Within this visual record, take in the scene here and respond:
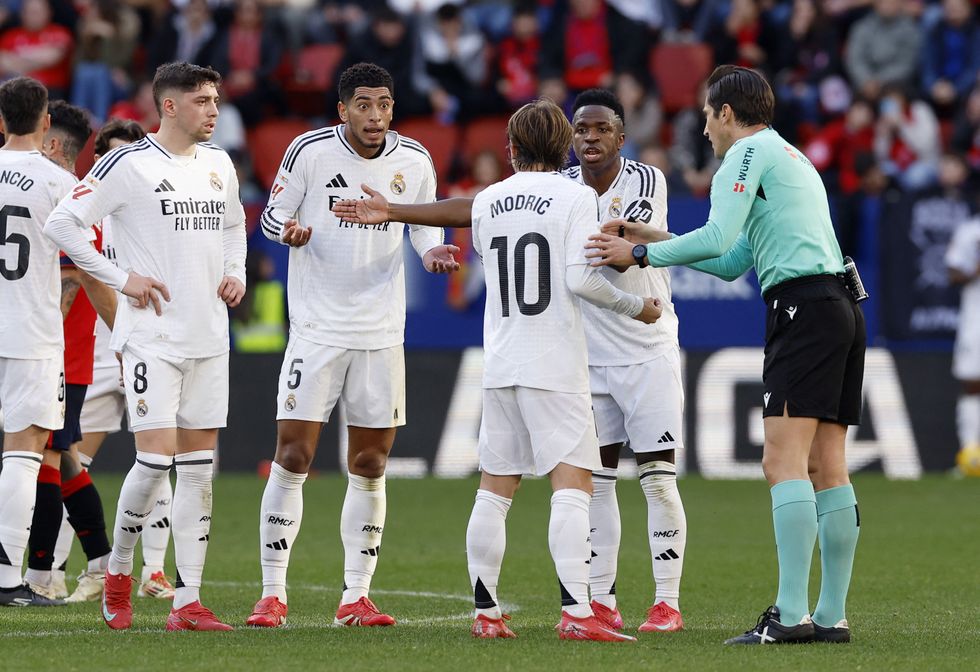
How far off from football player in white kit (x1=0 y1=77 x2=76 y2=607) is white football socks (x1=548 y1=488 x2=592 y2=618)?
9.56 feet

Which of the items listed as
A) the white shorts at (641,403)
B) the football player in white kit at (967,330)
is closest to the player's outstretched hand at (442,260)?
the white shorts at (641,403)

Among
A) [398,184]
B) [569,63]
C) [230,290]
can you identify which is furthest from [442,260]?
[569,63]

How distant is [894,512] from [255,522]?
5249mm

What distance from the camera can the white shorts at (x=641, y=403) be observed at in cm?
780

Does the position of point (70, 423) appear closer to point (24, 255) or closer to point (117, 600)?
point (24, 255)

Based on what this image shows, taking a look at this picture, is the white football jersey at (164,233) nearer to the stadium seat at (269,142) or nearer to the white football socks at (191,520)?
the white football socks at (191,520)

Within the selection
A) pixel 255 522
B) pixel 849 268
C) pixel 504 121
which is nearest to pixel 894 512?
pixel 255 522

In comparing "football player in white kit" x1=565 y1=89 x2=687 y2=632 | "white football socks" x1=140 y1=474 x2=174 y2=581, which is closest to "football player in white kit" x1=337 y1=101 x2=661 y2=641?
→ "football player in white kit" x1=565 y1=89 x2=687 y2=632

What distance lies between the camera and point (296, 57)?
816 inches

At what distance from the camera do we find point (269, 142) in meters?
19.2

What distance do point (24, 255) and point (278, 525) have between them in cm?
201

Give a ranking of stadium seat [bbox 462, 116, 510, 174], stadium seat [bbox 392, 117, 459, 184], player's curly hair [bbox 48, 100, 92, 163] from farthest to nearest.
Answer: stadium seat [bbox 392, 117, 459, 184], stadium seat [bbox 462, 116, 510, 174], player's curly hair [bbox 48, 100, 92, 163]

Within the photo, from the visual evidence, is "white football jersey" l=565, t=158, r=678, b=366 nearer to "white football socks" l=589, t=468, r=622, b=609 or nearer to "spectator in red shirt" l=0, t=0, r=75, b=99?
"white football socks" l=589, t=468, r=622, b=609

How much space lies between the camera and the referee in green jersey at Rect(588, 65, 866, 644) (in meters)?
6.96
